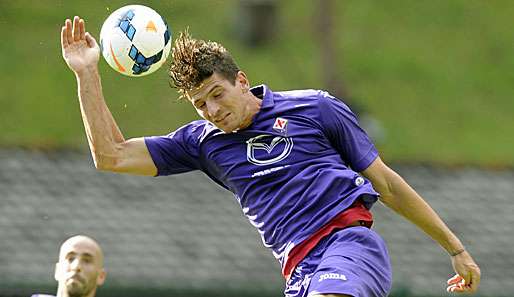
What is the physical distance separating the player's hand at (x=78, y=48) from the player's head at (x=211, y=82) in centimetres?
39

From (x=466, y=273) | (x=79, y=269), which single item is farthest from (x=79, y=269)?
(x=466, y=273)

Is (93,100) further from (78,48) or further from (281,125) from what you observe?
(281,125)

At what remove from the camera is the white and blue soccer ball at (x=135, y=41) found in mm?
6219

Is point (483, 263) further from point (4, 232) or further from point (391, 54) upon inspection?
point (391, 54)

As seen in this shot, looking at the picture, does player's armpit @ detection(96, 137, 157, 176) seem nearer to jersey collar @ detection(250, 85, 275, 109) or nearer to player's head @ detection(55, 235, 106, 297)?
jersey collar @ detection(250, 85, 275, 109)

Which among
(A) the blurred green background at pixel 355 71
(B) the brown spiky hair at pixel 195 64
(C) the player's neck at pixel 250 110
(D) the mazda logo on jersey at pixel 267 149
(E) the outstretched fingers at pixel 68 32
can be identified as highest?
(E) the outstretched fingers at pixel 68 32

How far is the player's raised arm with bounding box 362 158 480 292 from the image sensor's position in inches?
240

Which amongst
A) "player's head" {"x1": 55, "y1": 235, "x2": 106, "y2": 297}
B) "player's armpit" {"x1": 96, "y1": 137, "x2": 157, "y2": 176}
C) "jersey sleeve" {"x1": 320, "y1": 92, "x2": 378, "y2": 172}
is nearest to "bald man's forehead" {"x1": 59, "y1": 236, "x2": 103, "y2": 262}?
"player's head" {"x1": 55, "y1": 235, "x2": 106, "y2": 297}

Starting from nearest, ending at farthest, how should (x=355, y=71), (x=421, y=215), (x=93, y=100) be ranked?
(x=93, y=100) < (x=421, y=215) < (x=355, y=71)

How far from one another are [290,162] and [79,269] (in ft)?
7.80

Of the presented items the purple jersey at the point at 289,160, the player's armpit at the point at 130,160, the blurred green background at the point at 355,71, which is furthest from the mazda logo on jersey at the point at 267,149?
the blurred green background at the point at 355,71

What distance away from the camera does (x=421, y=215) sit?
6102mm

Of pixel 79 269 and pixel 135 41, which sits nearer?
pixel 135 41

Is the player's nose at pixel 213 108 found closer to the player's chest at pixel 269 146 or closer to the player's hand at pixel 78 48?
the player's chest at pixel 269 146
